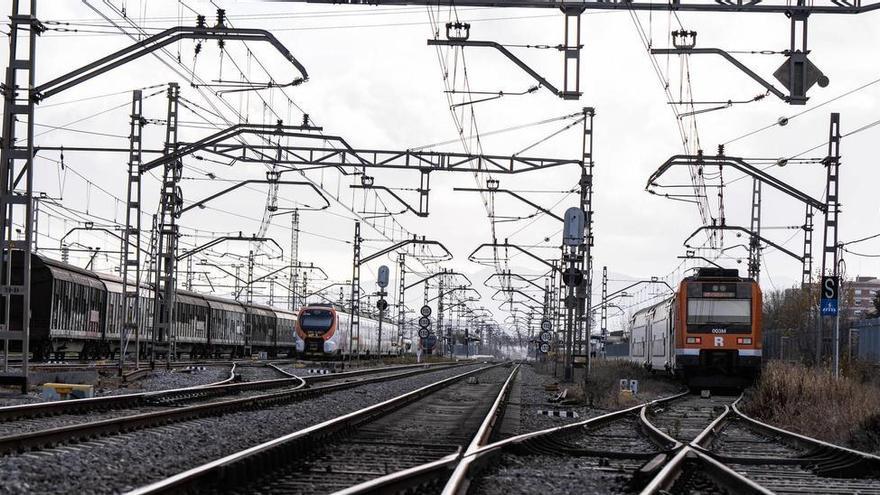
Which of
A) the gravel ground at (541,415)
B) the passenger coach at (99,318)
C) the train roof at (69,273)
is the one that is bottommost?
the gravel ground at (541,415)

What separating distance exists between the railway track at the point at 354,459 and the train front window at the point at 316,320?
3984cm

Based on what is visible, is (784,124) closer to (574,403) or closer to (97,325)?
(574,403)

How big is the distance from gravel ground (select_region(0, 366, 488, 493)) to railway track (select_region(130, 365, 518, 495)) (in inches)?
26.2

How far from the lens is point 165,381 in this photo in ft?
89.2

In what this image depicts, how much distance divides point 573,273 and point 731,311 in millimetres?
5112

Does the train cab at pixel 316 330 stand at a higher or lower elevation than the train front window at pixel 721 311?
lower

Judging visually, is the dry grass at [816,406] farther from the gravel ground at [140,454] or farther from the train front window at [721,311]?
the gravel ground at [140,454]

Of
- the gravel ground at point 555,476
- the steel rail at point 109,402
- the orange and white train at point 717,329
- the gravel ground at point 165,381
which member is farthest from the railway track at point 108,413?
the orange and white train at point 717,329

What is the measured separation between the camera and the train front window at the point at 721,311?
31812mm

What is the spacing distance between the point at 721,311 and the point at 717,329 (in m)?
0.59

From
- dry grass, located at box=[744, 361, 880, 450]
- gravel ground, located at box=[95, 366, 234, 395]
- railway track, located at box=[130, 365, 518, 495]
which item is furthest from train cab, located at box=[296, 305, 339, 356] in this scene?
railway track, located at box=[130, 365, 518, 495]

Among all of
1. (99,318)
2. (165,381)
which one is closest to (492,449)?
(165,381)

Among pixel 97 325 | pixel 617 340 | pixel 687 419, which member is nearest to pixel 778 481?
pixel 687 419

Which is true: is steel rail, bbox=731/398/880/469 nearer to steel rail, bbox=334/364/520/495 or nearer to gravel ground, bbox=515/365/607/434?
gravel ground, bbox=515/365/607/434
